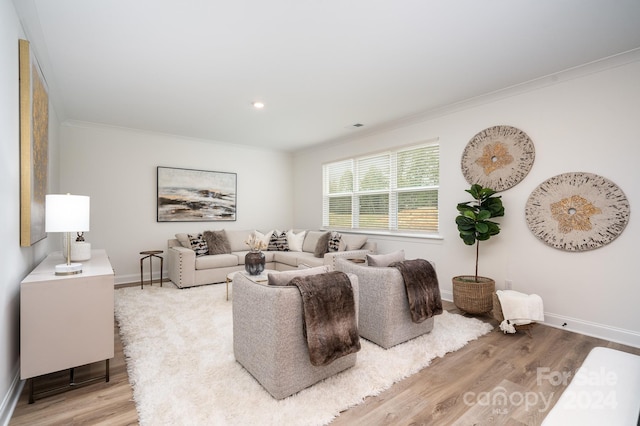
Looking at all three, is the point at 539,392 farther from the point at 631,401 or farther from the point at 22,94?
the point at 22,94

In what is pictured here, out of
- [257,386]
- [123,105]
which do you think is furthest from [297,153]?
[257,386]

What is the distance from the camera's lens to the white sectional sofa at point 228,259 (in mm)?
4730

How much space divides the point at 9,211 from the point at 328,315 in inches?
84.8

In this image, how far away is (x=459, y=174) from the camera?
4102 mm

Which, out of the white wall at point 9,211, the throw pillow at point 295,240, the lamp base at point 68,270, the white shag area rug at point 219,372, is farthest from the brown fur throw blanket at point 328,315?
the throw pillow at point 295,240

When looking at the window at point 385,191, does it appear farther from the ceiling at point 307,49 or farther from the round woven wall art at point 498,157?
the ceiling at point 307,49

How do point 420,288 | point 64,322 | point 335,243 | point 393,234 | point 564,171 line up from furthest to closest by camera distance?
point 335,243 < point 393,234 < point 564,171 < point 420,288 < point 64,322

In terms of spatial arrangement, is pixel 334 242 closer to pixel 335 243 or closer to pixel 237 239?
pixel 335 243

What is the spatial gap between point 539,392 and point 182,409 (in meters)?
2.37

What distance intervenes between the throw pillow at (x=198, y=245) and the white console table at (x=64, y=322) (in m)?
2.89

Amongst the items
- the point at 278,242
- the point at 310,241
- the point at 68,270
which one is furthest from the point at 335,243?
the point at 68,270

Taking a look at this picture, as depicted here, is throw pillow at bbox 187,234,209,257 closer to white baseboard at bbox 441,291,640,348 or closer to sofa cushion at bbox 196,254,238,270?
sofa cushion at bbox 196,254,238,270

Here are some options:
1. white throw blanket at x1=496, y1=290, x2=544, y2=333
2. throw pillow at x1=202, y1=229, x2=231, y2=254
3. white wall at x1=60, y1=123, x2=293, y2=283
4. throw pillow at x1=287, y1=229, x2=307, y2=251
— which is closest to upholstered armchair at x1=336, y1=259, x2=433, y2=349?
white throw blanket at x1=496, y1=290, x2=544, y2=333

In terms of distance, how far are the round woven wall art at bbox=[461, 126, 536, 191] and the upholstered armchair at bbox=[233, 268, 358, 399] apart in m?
2.95
